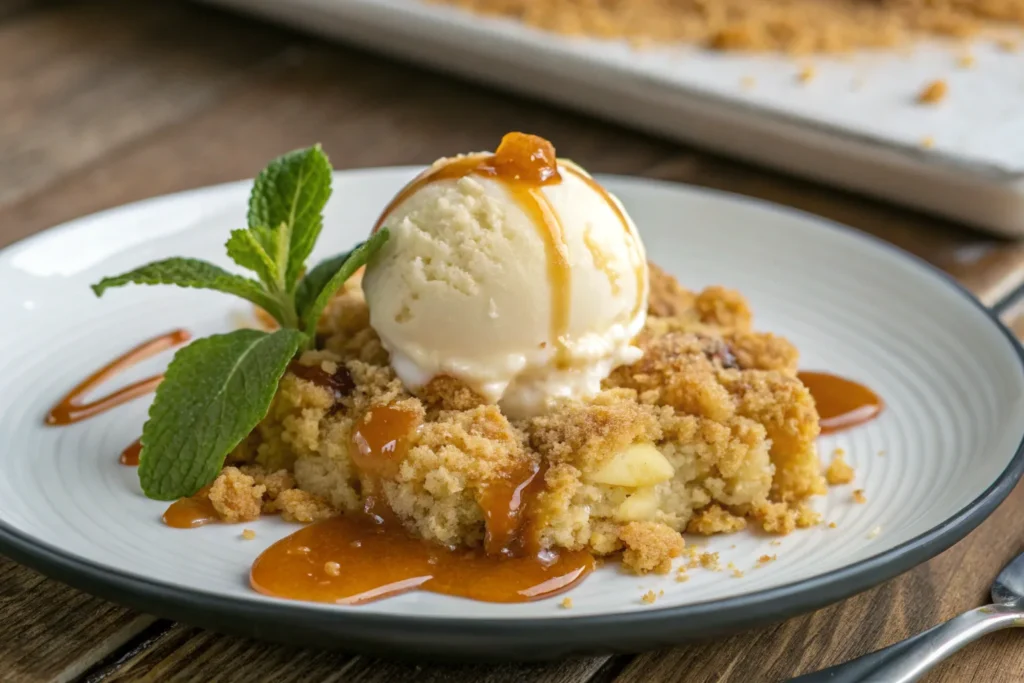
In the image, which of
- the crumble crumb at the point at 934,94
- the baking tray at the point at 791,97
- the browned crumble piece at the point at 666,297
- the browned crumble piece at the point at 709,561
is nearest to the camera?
the browned crumble piece at the point at 709,561

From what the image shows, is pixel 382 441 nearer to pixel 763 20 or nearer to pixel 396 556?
pixel 396 556

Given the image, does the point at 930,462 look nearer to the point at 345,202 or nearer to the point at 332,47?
the point at 345,202

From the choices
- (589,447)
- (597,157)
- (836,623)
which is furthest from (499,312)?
(597,157)

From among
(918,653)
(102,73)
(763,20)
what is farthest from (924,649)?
(102,73)

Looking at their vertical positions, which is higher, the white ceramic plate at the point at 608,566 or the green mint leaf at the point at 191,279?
the green mint leaf at the point at 191,279

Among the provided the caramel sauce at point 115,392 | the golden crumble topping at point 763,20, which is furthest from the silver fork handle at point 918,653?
the golden crumble topping at point 763,20

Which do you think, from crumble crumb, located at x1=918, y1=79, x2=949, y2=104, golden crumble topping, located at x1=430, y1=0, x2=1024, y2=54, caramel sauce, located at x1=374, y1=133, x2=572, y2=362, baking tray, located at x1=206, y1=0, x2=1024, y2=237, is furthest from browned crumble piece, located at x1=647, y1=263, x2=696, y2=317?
golden crumble topping, located at x1=430, y1=0, x2=1024, y2=54

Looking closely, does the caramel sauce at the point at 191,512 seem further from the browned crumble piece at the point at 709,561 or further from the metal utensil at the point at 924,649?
the metal utensil at the point at 924,649

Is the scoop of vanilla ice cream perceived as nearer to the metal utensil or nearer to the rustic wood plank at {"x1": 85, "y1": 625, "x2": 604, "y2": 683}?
the rustic wood plank at {"x1": 85, "y1": 625, "x2": 604, "y2": 683}
